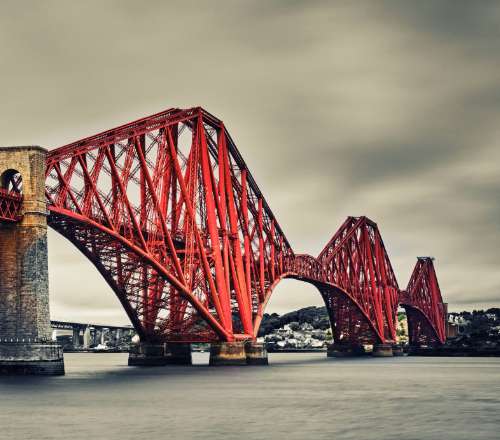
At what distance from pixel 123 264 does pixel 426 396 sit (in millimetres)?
43704

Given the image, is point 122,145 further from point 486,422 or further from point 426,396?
point 486,422

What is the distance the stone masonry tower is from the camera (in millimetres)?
64750

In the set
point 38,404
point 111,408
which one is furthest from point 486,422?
point 38,404

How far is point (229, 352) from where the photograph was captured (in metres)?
100

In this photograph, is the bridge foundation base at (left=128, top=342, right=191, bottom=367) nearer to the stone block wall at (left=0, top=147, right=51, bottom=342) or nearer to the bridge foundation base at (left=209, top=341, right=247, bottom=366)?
the bridge foundation base at (left=209, top=341, right=247, bottom=366)

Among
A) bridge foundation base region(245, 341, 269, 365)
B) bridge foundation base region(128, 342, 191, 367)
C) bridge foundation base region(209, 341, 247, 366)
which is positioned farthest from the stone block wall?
bridge foundation base region(245, 341, 269, 365)

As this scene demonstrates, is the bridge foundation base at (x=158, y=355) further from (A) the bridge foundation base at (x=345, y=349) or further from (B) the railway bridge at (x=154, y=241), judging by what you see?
(A) the bridge foundation base at (x=345, y=349)

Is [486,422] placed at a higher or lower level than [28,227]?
lower

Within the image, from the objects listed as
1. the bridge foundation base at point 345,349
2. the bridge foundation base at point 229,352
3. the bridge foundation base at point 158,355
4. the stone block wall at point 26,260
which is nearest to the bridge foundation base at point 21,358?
the stone block wall at point 26,260

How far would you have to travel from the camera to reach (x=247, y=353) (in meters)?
104

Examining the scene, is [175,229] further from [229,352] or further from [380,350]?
[380,350]

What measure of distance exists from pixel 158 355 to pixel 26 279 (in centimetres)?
4200

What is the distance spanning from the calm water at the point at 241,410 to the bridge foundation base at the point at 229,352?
26.9 metres

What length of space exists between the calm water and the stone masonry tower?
1.85 meters
